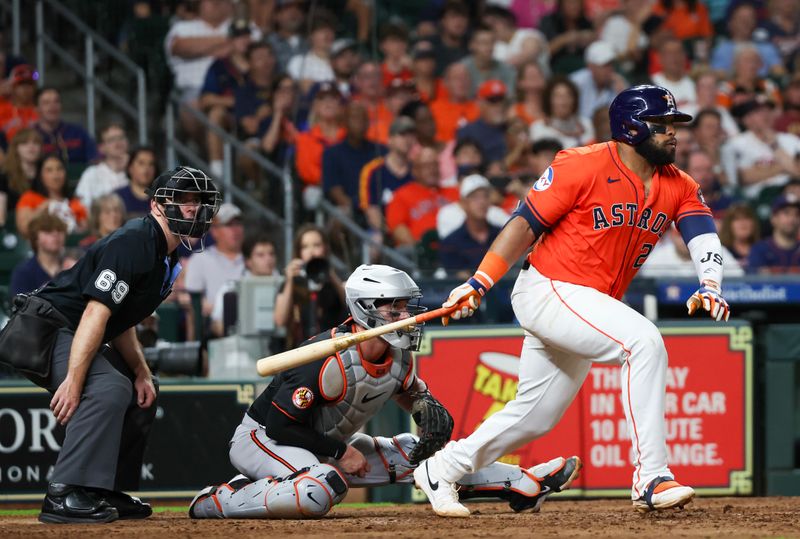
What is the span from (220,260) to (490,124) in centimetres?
278

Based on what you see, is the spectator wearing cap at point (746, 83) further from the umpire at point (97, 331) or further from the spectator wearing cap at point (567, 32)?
the umpire at point (97, 331)

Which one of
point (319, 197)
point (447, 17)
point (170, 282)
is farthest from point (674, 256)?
point (170, 282)

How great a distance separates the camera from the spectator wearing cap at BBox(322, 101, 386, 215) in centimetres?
955

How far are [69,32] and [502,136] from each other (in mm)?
3813

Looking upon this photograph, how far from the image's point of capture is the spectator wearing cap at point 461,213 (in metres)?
9.13

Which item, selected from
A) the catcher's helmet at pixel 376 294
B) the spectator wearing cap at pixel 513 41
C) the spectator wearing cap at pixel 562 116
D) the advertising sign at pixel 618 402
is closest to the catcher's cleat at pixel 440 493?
the catcher's helmet at pixel 376 294

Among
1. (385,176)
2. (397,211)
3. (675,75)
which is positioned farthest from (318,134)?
(675,75)

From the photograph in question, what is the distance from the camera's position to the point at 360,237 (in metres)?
9.22

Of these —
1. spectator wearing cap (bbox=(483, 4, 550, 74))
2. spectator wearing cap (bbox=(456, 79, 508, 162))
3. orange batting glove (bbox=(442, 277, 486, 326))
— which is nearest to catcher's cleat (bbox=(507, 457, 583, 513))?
orange batting glove (bbox=(442, 277, 486, 326))

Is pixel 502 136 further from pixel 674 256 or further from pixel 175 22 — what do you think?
pixel 175 22

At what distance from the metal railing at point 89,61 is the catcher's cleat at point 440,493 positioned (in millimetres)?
5779

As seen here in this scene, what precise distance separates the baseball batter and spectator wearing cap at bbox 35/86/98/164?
18.1 ft

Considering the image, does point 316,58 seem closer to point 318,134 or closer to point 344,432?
point 318,134

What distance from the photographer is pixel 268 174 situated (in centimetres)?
1023
